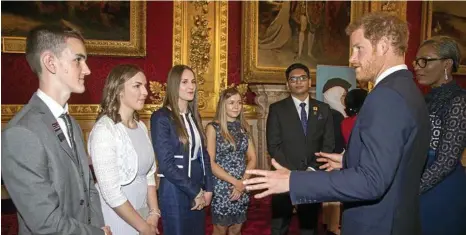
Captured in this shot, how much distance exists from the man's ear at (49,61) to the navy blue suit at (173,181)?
53.4 inches

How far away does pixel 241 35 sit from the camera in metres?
7.17

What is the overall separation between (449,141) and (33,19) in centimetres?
541

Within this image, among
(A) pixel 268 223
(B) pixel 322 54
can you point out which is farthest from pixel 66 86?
(B) pixel 322 54

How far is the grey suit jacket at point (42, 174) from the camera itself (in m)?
1.80

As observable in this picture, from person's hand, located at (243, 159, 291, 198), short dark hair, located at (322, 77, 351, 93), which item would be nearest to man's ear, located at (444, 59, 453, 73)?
person's hand, located at (243, 159, 291, 198)

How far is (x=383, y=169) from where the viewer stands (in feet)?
5.82

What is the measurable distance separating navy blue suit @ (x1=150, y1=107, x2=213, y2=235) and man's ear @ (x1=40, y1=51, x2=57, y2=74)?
1.36m

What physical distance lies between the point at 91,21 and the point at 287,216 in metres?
4.04

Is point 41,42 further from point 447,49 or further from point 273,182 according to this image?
point 447,49

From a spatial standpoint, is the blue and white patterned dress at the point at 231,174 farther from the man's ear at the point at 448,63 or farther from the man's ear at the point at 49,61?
the man's ear at the point at 49,61

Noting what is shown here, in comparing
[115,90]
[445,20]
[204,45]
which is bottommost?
[115,90]

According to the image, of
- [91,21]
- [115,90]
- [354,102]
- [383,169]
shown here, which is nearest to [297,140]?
[354,102]

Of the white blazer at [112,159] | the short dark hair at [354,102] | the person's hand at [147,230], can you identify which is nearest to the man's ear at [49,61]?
the white blazer at [112,159]

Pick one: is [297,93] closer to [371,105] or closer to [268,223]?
[268,223]
